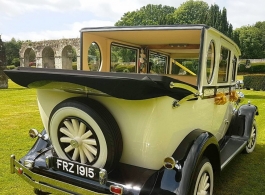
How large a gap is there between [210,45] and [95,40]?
1949mm

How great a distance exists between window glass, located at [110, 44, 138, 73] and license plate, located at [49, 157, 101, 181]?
7.98ft

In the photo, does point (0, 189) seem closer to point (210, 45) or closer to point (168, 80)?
point (168, 80)

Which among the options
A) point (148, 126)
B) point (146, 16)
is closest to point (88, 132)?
point (148, 126)

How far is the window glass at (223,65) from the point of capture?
12.4ft

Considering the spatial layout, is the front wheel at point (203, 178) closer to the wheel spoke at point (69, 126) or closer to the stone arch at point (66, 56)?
the wheel spoke at point (69, 126)

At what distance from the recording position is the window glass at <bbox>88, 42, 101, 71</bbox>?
14.5 ft

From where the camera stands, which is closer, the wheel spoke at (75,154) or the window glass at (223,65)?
the wheel spoke at (75,154)

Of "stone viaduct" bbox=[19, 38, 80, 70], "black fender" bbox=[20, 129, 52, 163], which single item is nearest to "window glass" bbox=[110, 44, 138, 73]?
"black fender" bbox=[20, 129, 52, 163]

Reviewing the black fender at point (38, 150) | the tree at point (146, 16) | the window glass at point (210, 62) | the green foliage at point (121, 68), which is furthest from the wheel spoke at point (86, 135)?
the tree at point (146, 16)

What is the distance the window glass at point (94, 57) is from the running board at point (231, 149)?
257cm

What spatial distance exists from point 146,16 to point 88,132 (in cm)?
7478

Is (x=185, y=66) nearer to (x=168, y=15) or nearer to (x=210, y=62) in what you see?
(x=210, y=62)

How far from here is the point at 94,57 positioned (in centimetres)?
461

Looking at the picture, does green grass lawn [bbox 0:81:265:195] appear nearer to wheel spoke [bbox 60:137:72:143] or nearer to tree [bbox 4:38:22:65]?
wheel spoke [bbox 60:137:72:143]
